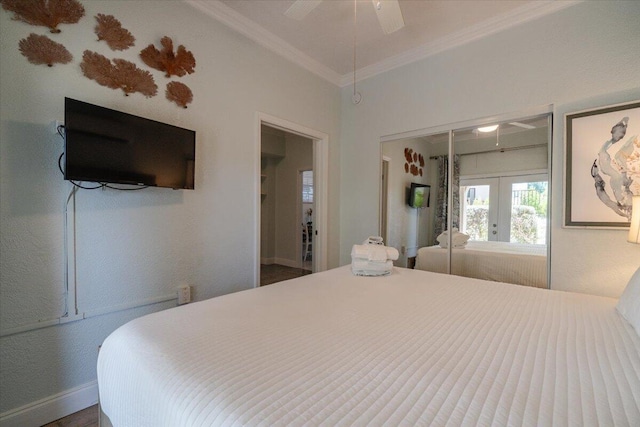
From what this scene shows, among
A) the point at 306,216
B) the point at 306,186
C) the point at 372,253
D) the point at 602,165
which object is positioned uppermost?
the point at 306,186

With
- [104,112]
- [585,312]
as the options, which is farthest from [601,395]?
[104,112]

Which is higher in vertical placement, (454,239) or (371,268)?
(454,239)

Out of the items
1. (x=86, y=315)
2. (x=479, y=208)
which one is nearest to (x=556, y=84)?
(x=479, y=208)

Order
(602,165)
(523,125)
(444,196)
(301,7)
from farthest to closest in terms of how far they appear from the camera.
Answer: (444,196) < (523,125) < (602,165) < (301,7)

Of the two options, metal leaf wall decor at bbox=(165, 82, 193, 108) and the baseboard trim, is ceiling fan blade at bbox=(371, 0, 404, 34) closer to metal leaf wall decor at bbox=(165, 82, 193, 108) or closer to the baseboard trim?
metal leaf wall decor at bbox=(165, 82, 193, 108)

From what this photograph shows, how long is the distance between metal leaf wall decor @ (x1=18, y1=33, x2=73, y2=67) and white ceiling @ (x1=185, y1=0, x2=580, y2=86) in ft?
3.20

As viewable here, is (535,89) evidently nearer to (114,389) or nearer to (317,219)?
(317,219)

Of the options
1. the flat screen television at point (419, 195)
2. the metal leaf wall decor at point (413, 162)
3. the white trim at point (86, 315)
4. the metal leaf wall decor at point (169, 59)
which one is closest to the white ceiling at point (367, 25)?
the metal leaf wall decor at point (169, 59)

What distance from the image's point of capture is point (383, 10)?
1.52 meters

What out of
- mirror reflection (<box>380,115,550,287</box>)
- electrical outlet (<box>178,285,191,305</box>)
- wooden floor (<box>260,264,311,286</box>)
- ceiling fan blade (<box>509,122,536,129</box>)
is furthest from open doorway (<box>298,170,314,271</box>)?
ceiling fan blade (<box>509,122,536,129</box>)

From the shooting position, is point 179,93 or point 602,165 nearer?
point 602,165

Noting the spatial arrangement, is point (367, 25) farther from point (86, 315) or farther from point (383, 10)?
point (86, 315)

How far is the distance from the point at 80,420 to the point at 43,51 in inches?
80.8

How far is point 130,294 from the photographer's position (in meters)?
1.77
